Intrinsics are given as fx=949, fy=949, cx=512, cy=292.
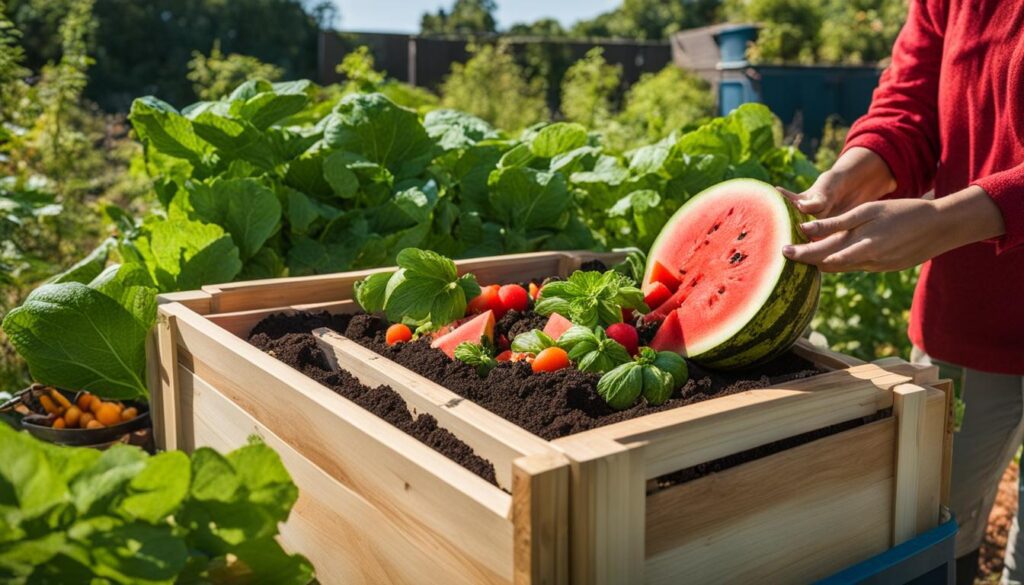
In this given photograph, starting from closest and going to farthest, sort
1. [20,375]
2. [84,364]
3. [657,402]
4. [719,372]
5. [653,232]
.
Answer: [657,402], [719,372], [84,364], [653,232], [20,375]

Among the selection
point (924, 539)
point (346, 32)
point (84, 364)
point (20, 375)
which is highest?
point (346, 32)

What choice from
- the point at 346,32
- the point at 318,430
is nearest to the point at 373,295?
the point at 318,430

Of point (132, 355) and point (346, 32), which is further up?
point (346, 32)

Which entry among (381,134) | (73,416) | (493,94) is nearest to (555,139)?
(381,134)

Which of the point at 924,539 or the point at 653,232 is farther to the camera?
the point at 653,232

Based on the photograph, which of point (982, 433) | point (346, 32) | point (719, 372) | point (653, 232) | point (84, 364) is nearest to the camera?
point (719, 372)

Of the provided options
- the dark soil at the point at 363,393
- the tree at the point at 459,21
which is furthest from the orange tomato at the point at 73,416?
the tree at the point at 459,21

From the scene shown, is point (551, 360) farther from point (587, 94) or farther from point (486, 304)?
point (587, 94)

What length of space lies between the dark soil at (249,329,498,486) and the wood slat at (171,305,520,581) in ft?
0.20

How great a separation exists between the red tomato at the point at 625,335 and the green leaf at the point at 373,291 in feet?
1.93

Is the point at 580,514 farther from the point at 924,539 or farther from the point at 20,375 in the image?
the point at 20,375

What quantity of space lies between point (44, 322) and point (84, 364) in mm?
184

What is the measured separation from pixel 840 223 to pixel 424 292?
0.85 m

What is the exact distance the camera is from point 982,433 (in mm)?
2732
